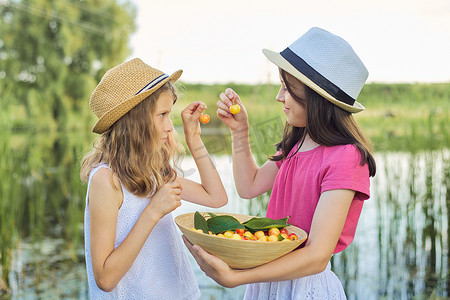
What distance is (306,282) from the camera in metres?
1.34

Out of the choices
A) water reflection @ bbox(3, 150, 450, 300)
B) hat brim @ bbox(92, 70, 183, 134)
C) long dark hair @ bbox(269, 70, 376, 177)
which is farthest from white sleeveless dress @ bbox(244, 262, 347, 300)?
water reflection @ bbox(3, 150, 450, 300)

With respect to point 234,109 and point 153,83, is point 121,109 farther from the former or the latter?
point 234,109

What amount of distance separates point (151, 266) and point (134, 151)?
1.14 ft

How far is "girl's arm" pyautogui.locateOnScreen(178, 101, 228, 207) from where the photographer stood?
1.59 m

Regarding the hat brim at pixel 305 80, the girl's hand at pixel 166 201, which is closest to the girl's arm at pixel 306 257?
the girl's hand at pixel 166 201

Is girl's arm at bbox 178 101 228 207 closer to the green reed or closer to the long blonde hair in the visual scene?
the long blonde hair

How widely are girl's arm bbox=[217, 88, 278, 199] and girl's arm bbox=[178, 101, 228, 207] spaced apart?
7 centimetres

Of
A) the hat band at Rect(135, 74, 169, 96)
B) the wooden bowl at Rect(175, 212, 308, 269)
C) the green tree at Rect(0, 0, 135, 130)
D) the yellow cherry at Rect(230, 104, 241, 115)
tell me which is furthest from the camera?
the green tree at Rect(0, 0, 135, 130)

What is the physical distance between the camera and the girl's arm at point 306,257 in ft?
3.78

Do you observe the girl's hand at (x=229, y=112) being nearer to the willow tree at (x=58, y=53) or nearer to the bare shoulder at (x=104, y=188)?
the bare shoulder at (x=104, y=188)

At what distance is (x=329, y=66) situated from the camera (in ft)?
4.36

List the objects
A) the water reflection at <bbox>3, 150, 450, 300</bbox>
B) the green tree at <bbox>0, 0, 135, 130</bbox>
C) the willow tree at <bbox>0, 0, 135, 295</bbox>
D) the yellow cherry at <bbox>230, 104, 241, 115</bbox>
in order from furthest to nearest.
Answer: the green tree at <bbox>0, 0, 135, 130</bbox> < the willow tree at <bbox>0, 0, 135, 295</bbox> < the water reflection at <bbox>3, 150, 450, 300</bbox> < the yellow cherry at <bbox>230, 104, 241, 115</bbox>

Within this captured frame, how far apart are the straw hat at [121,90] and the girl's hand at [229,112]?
214 mm

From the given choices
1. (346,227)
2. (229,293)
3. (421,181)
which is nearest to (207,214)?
(346,227)
